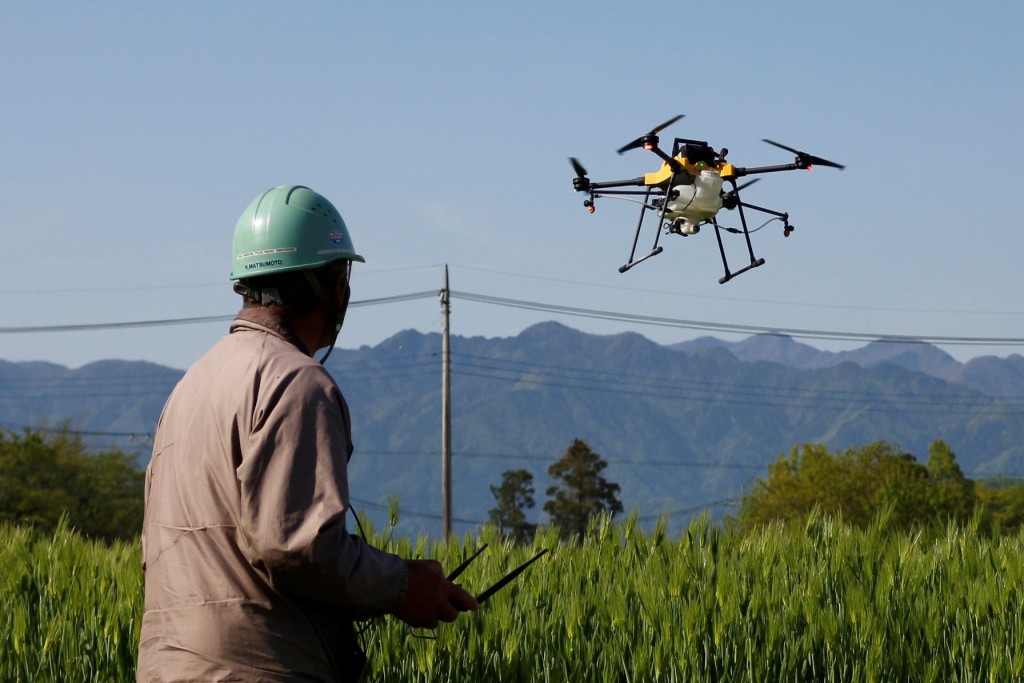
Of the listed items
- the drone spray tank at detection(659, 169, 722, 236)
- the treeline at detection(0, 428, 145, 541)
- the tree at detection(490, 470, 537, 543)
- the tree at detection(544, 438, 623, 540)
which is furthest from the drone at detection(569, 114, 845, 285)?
the tree at detection(490, 470, 537, 543)

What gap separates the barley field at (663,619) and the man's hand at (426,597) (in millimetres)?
1176

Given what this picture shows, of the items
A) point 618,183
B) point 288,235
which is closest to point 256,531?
point 288,235

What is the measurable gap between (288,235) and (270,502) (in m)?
0.77

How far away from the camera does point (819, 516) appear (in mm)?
9477

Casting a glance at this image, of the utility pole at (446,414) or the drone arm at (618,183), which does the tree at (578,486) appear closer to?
the utility pole at (446,414)

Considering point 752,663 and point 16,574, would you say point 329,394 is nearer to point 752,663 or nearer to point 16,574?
point 752,663

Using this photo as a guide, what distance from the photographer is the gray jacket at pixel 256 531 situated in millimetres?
3051

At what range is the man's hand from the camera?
335cm

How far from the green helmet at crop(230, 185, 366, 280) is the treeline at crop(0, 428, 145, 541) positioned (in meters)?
61.8

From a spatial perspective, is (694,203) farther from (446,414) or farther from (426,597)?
(446,414)

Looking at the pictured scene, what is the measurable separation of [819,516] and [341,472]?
22.8ft

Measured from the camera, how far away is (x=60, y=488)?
226 ft

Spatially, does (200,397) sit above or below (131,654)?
above

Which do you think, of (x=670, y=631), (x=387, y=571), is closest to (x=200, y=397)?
(x=387, y=571)
